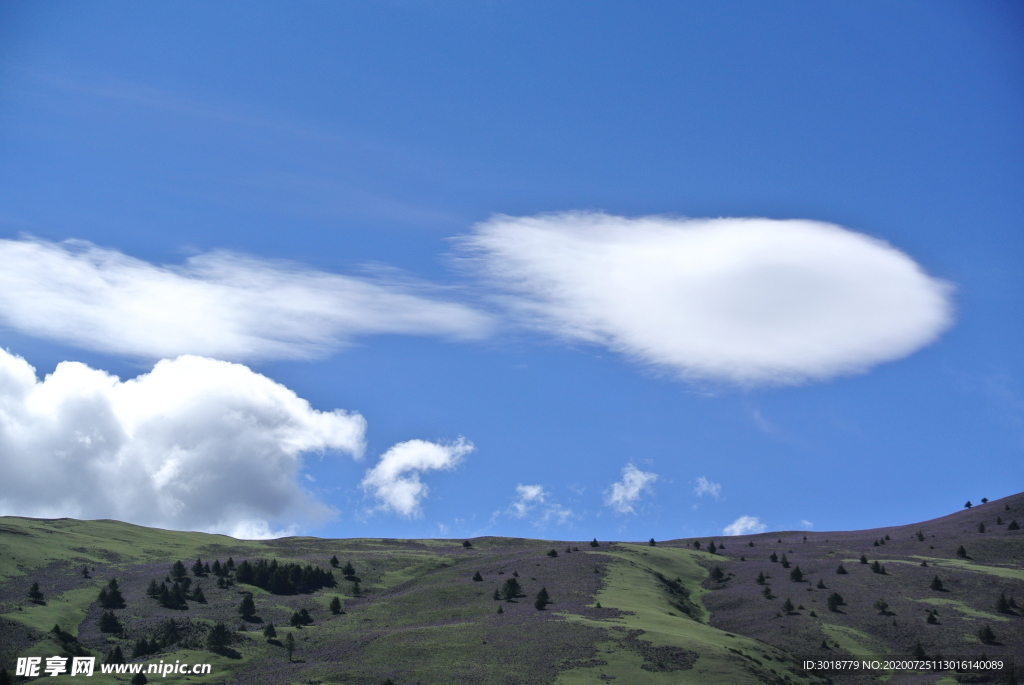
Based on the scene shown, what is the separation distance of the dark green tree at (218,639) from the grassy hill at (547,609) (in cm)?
64

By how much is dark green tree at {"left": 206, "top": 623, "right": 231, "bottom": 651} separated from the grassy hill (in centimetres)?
64

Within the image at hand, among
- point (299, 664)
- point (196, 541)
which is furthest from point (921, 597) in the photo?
point (196, 541)

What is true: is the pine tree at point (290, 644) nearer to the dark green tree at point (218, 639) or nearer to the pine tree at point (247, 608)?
the dark green tree at point (218, 639)

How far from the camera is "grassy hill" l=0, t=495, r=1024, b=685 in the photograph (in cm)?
6325

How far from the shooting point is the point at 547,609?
79.2 meters

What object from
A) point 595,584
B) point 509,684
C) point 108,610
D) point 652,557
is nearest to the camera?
point 509,684

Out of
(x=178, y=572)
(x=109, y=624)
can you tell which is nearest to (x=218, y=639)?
(x=109, y=624)

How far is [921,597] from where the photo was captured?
83.9 m

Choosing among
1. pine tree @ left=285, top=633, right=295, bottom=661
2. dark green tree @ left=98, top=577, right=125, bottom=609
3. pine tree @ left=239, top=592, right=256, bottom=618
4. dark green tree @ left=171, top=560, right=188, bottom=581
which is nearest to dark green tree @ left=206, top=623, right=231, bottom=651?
pine tree @ left=285, top=633, right=295, bottom=661

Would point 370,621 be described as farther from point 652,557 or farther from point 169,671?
point 652,557

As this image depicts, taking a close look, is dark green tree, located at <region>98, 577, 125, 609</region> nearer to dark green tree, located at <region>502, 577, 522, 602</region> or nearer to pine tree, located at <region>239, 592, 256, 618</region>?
pine tree, located at <region>239, 592, 256, 618</region>

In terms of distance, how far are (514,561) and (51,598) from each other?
178ft

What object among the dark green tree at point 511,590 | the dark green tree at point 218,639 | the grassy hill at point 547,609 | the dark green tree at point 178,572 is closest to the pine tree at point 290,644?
the grassy hill at point 547,609

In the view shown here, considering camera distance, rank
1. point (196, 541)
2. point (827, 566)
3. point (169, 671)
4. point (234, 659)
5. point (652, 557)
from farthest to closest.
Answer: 1. point (196, 541)
2. point (652, 557)
3. point (827, 566)
4. point (234, 659)
5. point (169, 671)
